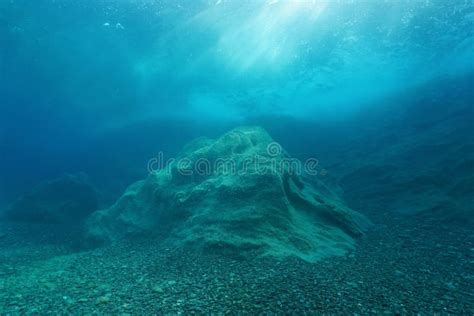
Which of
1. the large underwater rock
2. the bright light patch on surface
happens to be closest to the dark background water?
the bright light patch on surface

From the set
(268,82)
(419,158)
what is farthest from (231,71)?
(419,158)

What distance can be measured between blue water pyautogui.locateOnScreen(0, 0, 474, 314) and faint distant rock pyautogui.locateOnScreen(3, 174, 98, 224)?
109cm

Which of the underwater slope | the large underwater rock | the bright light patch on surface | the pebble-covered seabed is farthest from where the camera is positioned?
the bright light patch on surface

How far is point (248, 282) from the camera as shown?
611 cm

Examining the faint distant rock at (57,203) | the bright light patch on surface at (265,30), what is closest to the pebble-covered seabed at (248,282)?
the faint distant rock at (57,203)

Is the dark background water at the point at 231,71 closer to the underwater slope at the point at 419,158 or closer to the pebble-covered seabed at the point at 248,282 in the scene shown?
the underwater slope at the point at 419,158

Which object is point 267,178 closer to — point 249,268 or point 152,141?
point 249,268

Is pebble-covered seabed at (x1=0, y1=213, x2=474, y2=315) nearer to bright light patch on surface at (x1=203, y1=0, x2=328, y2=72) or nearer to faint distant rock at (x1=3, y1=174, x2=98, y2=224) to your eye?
faint distant rock at (x1=3, y1=174, x2=98, y2=224)

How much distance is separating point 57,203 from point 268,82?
24.1 meters

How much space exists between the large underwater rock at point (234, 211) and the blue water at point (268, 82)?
224cm

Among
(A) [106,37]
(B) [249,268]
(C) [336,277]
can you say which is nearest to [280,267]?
(B) [249,268]

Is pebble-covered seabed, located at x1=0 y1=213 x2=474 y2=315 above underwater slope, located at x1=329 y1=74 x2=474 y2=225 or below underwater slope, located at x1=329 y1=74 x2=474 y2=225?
below

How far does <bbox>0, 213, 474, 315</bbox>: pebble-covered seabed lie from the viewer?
17.5 ft

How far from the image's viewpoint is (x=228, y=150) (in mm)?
12828
